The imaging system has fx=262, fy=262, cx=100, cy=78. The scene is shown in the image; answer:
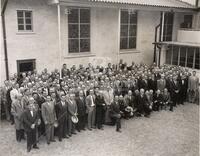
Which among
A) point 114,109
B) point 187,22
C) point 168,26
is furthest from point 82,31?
point 187,22

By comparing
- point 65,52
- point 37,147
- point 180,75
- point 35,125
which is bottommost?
point 37,147

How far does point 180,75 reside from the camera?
13.7 m

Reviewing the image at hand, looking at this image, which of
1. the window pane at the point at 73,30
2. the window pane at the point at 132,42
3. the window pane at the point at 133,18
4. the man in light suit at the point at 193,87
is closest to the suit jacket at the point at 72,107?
the man in light suit at the point at 193,87

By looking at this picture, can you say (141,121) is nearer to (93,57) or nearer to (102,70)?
(102,70)

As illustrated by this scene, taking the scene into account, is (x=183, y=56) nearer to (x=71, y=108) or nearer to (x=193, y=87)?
(x=193, y=87)

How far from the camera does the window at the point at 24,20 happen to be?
13734 millimetres

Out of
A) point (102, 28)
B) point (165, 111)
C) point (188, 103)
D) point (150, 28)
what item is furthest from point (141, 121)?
point (150, 28)

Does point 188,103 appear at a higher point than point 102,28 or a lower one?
Result: lower

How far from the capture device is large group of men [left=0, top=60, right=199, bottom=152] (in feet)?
29.0

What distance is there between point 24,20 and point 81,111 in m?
6.80

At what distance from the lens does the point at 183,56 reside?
17.0m

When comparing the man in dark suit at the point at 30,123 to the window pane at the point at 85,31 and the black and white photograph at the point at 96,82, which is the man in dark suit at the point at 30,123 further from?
the window pane at the point at 85,31

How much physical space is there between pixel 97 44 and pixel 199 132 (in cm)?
897

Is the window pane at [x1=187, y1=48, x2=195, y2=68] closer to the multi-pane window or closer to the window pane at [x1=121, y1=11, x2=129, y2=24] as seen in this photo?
the multi-pane window
